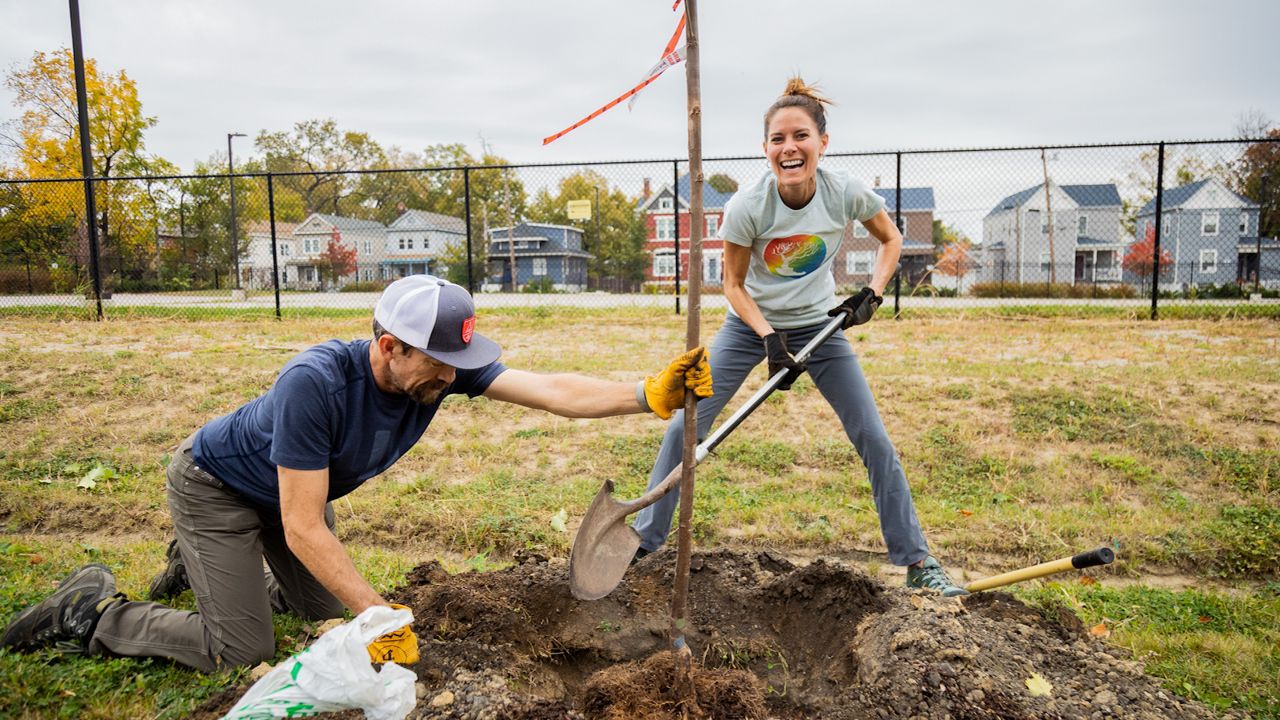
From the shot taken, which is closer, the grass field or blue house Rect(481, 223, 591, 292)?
the grass field

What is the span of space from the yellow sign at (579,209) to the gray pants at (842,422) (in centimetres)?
901

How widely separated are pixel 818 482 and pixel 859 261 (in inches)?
1105

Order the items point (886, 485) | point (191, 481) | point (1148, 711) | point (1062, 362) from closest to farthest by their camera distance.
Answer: point (1148, 711), point (191, 481), point (886, 485), point (1062, 362)

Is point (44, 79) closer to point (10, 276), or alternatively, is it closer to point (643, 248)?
point (10, 276)

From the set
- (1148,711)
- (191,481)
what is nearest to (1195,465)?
(1148,711)

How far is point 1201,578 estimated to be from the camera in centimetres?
362

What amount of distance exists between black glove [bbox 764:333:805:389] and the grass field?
48.0 inches

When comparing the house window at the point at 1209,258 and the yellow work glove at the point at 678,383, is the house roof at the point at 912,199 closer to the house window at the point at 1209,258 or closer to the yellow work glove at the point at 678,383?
the yellow work glove at the point at 678,383

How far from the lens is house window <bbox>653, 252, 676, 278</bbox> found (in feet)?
Answer: 72.2

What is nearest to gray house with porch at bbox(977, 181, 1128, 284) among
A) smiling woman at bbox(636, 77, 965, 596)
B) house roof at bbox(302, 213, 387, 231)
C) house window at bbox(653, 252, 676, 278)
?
house window at bbox(653, 252, 676, 278)

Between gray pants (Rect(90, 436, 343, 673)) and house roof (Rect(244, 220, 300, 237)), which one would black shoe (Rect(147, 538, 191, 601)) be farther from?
house roof (Rect(244, 220, 300, 237))

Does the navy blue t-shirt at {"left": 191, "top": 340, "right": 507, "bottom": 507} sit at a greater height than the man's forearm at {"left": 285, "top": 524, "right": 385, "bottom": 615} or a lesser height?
greater

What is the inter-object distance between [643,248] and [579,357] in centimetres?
2075

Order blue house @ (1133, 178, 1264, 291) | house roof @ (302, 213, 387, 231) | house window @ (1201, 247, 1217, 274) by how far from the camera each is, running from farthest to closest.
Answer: house window @ (1201, 247, 1217, 274) < blue house @ (1133, 178, 1264, 291) < house roof @ (302, 213, 387, 231)
